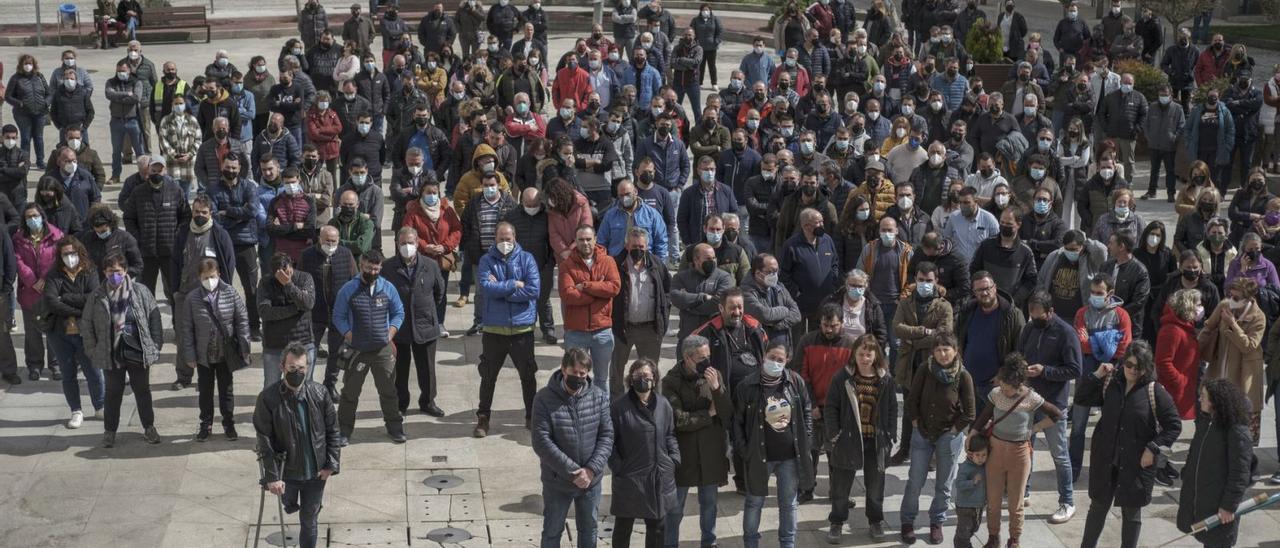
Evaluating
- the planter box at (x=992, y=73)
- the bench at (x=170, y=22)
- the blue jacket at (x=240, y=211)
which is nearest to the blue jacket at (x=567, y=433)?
the blue jacket at (x=240, y=211)

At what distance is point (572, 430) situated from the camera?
11.1 meters

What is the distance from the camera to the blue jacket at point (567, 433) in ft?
36.4

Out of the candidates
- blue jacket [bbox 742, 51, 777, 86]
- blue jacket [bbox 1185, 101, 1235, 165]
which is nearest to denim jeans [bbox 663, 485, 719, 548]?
blue jacket [bbox 1185, 101, 1235, 165]

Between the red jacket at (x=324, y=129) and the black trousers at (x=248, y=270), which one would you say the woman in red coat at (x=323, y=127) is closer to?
the red jacket at (x=324, y=129)

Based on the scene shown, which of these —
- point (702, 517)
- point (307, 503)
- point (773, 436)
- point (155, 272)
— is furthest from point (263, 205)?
point (773, 436)

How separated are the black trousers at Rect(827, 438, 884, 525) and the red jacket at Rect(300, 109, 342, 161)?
1028cm

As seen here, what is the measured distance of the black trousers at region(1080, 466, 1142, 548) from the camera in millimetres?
11633

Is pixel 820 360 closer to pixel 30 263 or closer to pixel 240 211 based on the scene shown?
pixel 240 211

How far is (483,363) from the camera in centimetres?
1438

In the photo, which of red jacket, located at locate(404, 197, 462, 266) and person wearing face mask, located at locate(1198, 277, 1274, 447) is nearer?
person wearing face mask, located at locate(1198, 277, 1274, 447)

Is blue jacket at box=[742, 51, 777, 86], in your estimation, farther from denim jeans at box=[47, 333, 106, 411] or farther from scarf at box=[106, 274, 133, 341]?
scarf at box=[106, 274, 133, 341]

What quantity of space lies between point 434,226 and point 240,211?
1.92 m

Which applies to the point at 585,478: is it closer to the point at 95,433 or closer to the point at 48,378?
the point at 95,433

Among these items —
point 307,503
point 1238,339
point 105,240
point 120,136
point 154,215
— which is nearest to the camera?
point 307,503
